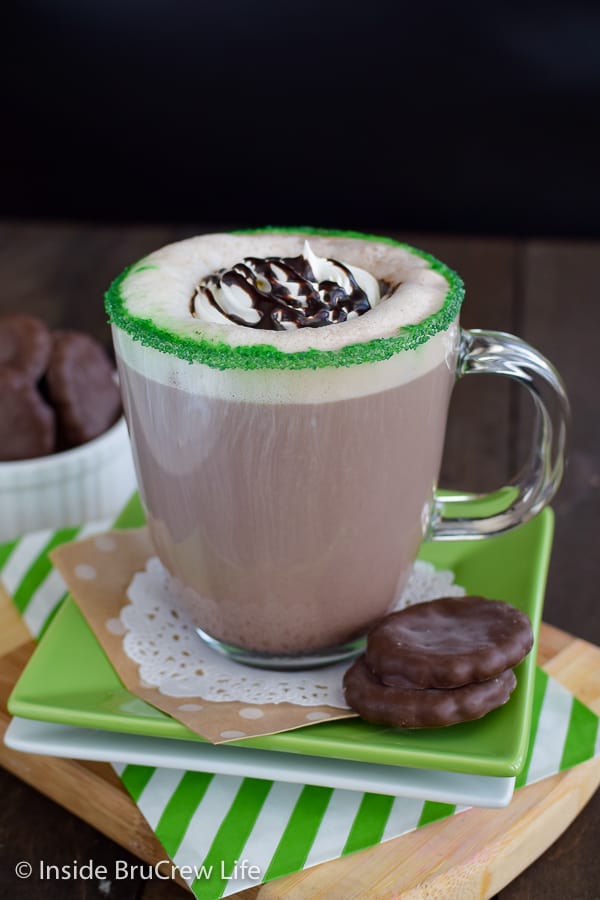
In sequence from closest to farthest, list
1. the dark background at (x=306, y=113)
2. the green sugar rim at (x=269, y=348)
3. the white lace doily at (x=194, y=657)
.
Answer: the green sugar rim at (x=269, y=348), the white lace doily at (x=194, y=657), the dark background at (x=306, y=113)

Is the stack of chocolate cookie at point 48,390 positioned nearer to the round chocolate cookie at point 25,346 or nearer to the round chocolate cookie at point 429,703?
the round chocolate cookie at point 25,346

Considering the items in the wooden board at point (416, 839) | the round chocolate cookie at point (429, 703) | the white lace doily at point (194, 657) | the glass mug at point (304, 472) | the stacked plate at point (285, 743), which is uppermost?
the glass mug at point (304, 472)

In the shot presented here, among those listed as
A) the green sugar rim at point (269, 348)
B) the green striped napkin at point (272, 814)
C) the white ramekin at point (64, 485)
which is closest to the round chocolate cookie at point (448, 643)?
the green striped napkin at point (272, 814)

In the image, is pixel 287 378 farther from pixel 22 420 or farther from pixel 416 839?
pixel 22 420

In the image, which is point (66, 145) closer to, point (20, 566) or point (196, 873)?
point (20, 566)

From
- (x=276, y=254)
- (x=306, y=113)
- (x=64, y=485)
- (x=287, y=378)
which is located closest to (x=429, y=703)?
(x=287, y=378)

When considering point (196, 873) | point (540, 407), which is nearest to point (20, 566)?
point (196, 873)
